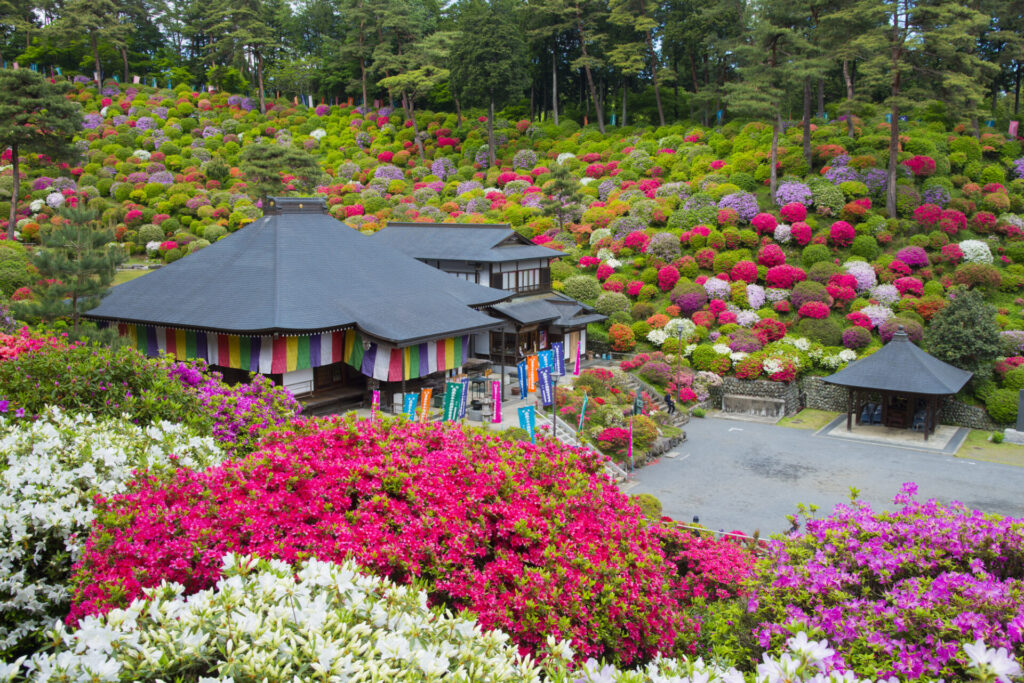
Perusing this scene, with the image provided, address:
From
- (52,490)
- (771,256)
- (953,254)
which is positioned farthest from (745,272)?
(52,490)

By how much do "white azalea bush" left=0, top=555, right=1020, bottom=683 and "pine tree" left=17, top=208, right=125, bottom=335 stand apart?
17.0 m

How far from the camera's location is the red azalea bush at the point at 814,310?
31.0 m

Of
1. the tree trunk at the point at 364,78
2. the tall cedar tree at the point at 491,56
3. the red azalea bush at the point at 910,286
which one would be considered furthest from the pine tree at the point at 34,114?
the red azalea bush at the point at 910,286

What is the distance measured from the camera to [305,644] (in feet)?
12.9

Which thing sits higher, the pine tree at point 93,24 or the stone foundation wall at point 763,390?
the pine tree at point 93,24

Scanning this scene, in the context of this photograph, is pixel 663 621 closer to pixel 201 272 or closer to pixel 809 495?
pixel 809 495

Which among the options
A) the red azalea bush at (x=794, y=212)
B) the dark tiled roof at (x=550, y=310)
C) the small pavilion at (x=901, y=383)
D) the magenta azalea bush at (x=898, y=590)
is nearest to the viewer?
the magenta azalea bush at (x=898, y=590)

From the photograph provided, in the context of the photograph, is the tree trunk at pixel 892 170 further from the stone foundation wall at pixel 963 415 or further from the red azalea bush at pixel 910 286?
the stone foundation wall at pixel 963 415

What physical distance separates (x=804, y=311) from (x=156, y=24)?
2914 inches

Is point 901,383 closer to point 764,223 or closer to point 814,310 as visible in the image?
point 814,310

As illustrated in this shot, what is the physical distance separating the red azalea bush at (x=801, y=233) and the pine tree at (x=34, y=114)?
3378cm

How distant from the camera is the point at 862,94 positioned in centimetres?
4572

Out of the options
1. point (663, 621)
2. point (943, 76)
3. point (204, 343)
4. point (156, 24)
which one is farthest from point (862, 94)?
point (156, 24)

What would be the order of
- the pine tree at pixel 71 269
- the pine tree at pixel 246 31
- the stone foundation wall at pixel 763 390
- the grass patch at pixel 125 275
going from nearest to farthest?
1. the pine tree at pixel 71 269
2. the stone foundation wall at pixel 763 390
3. the grass patch at pixel 125 275
4. the pine tree at pixel 246 31
